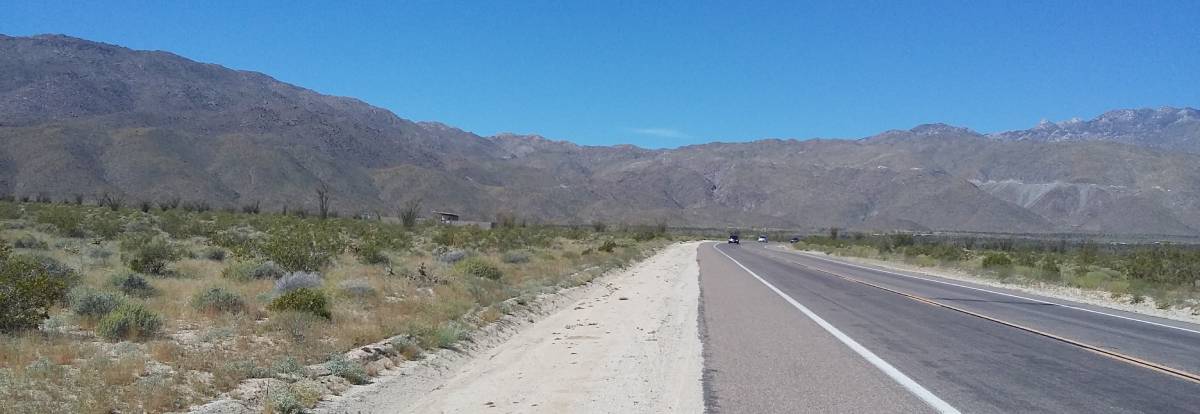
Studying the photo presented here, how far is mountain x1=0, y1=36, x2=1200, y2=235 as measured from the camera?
10094 cm

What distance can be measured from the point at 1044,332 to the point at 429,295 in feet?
39.1

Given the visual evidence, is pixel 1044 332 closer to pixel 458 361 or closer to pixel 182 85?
pixel 458 361

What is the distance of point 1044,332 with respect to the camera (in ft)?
46.4

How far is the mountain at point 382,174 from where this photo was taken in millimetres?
100938

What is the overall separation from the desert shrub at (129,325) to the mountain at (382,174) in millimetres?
92598

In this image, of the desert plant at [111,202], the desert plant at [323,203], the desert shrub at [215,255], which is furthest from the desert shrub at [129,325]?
the desert plant at [111,202]

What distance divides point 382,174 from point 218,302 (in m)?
126

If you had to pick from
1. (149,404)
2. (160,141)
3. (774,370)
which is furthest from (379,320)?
(160,141)

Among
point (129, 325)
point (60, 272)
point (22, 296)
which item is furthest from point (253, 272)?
point (22, 296)

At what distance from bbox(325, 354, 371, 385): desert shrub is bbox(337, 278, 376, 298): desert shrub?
614 centimetres

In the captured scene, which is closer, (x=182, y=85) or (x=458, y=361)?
(x=458, y=361)

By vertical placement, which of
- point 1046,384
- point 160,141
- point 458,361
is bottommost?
point 458,361

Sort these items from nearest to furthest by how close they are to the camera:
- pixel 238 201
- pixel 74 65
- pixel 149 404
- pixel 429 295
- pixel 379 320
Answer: pixel 149 404, pixel 379 320, pixel 429 295, pixel 238 201, pixel 74 65

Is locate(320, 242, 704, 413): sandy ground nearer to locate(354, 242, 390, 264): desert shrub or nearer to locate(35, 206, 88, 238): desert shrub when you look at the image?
locate(354, 242, 390, 264): desert shrub
